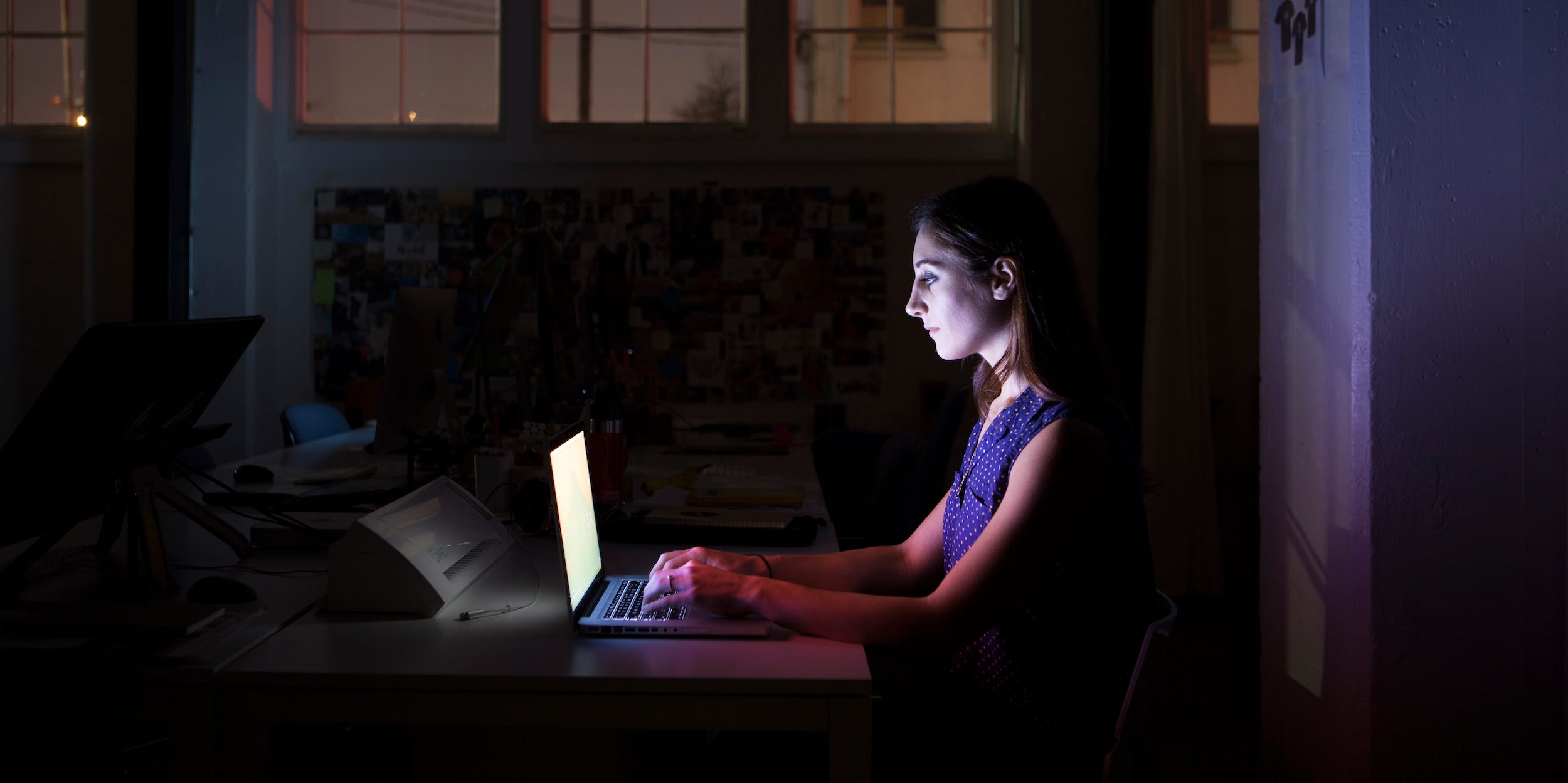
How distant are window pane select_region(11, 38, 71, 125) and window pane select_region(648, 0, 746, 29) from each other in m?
2.50

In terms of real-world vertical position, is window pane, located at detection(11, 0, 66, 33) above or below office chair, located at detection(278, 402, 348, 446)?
above

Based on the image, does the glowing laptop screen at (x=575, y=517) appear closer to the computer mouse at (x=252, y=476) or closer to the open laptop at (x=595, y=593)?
the open laptop at (x=595, y=593)

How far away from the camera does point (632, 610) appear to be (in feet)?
4.39

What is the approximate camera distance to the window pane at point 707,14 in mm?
4359

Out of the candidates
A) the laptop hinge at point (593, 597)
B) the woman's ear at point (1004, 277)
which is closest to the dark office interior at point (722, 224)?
the laptop hinge at point (593, 597)

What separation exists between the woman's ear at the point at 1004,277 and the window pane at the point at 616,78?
335 cm

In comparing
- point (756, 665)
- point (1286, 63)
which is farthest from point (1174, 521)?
point (756, 665)

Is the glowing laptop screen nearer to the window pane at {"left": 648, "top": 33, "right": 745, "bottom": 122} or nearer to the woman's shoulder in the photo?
the woman's shoulder

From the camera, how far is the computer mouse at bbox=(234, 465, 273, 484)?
2467mm

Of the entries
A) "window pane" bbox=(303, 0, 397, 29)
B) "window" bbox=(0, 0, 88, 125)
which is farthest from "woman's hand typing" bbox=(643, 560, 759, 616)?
"window" bbox=(0, 0, 88, 125)

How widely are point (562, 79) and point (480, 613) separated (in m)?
3.52

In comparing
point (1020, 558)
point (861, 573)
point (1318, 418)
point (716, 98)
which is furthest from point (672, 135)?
point (1020, 558)

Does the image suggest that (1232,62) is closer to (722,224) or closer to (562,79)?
(722,224)

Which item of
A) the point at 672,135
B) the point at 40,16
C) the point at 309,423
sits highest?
the point at 40,16
